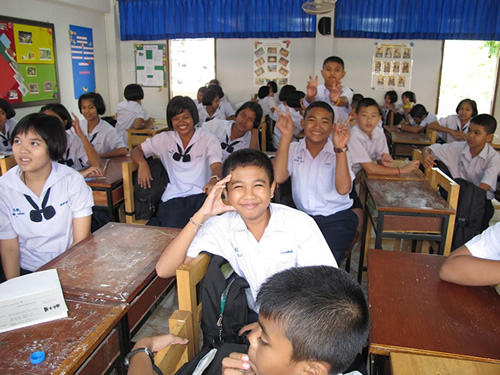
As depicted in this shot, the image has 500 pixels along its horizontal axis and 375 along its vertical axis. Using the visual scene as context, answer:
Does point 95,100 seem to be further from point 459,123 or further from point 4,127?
point 459,123

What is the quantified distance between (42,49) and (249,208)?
5.39m

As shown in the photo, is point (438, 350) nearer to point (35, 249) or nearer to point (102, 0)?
point (35, 249)

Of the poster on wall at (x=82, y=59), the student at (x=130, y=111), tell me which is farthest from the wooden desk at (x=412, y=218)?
the poster on wall at (x=82, y=59)

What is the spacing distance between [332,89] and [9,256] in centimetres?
273

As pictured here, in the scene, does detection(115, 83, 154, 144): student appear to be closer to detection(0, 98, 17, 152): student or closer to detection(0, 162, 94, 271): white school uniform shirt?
detection(0, 98, 17, 152): student

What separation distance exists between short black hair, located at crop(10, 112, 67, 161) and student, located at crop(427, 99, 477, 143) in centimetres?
413

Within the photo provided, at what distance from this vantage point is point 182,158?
111 inches

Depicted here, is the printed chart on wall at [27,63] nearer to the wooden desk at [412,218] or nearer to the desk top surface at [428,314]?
the wooden desk at [412,218]

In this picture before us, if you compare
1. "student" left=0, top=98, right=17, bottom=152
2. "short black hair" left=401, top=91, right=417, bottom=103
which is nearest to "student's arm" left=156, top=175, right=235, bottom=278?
"student" left=0, top=98, right=17, bottom=152

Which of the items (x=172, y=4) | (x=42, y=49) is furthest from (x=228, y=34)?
(x=42, y=49)

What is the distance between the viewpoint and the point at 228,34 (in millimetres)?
6707

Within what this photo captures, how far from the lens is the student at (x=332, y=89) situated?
336cm

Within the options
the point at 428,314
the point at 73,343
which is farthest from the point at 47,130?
the point at 428,314

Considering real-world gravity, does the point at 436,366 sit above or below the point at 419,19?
below
